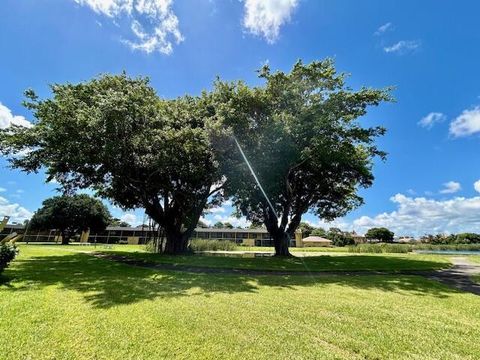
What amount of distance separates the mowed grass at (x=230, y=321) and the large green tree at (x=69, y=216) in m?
50.5

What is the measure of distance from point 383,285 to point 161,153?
14.1 m

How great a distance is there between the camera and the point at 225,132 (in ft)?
61.5

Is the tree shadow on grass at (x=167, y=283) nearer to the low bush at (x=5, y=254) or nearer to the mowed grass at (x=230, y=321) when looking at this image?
the mowed grass at (x=230, y=321)

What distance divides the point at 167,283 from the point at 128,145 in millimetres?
10753

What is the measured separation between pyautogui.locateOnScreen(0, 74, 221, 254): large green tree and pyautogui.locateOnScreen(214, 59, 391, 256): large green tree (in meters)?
1.94

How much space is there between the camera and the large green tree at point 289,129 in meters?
19.2

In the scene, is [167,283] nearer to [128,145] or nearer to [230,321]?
[230,321]

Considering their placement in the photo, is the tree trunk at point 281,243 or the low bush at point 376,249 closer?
the tree trunk at point 281,243

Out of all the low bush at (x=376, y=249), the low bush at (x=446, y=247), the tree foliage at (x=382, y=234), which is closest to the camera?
the low bush at (x=376, y=249)

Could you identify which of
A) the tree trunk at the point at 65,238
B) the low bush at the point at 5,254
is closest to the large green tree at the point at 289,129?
the low bush at the point at 5,254

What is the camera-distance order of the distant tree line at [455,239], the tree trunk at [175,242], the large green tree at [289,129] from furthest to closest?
1. the distant tree line at [455,239]
2. the tree trunk at [175,242]
3. the large green tree at [289,129]

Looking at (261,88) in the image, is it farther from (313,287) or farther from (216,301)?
(216,301)

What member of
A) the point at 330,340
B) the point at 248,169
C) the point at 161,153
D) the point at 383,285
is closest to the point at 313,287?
the point at 383,285

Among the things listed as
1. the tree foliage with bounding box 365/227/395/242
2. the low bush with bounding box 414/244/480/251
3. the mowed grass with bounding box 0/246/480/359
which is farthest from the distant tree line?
the mowed grass with bounding box 0/246/480/359
